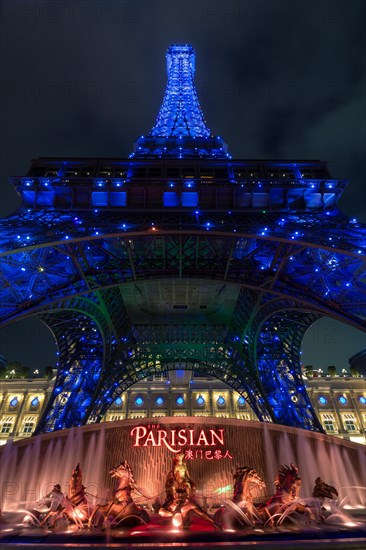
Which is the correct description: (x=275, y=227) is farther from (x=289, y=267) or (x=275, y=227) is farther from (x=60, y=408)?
(x=60, y=408)

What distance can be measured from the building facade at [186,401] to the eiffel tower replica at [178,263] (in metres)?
16.5

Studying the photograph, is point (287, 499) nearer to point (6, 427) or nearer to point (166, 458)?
point (166, 458)

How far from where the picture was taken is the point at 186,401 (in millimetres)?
70188

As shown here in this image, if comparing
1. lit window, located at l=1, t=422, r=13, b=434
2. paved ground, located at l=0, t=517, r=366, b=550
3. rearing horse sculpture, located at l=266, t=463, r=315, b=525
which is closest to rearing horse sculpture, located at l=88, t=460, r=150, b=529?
paved ground, located at l=0, t=517, r=366, b=550

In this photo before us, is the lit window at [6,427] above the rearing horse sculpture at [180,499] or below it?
above

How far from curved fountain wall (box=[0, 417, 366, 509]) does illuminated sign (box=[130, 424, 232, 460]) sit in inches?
3.4

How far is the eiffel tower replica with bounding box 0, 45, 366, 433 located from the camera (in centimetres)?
2950

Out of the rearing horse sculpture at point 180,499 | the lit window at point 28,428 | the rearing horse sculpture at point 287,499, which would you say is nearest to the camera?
the rearing horse sculpture at point 180,499

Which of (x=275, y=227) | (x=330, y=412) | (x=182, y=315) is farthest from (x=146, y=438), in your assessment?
(x=330, y=412)

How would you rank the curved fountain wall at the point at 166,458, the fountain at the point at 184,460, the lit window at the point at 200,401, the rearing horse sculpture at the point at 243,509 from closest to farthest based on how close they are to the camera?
the rearing horse sculpture at the point at 243,509 < the fountain at the point at 184,460 < the curved fountain wall at the point at 166,458 < the lit window at the point at 200,401

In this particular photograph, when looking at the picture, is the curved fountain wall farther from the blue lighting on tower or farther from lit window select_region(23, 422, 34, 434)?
lit window select_region(23, 422, 34, 434)

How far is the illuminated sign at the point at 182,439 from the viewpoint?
1789cm

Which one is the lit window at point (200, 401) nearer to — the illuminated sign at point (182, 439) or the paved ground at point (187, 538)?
the illuminated sign at point (182, 439)

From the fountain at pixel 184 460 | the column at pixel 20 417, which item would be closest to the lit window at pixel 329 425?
the column at pixel 20 417
